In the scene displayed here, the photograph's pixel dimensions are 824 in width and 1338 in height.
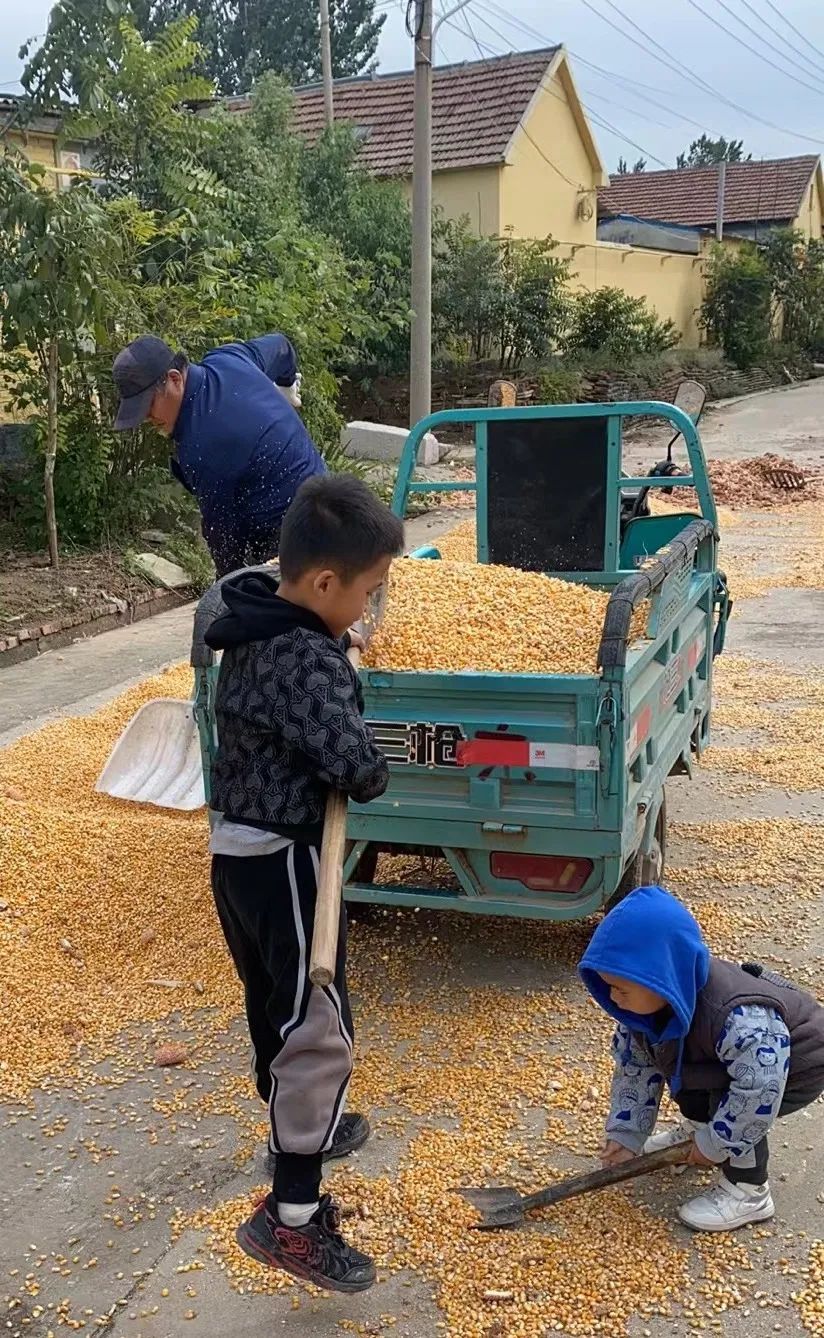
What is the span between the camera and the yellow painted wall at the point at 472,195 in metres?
22.1

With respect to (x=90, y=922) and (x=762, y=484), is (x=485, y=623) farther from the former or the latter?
(x=762, y=484)

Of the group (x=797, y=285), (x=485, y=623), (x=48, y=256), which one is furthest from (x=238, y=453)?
(x=797, y=285)

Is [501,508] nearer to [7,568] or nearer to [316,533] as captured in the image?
[316,533]

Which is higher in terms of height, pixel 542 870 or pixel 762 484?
pixel 542 870

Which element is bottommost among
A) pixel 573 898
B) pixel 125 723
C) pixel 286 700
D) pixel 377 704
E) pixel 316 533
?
pixel 125 723

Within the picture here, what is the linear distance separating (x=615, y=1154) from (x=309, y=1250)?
78cm

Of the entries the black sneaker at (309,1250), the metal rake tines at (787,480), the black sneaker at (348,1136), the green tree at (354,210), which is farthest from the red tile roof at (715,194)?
the black sneaker at (309,1250)

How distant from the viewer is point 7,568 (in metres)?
9.33

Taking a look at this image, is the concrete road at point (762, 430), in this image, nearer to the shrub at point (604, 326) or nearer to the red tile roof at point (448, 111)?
the shrub at point (604, 326)

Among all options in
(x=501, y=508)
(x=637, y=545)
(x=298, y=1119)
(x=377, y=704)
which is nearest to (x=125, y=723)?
(x=501, y=508)

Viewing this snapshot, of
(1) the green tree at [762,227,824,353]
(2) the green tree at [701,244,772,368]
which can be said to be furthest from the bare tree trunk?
(1) the green tree at [762,227,824,353]

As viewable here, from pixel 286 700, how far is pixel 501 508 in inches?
127

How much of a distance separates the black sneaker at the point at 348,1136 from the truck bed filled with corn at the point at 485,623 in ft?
4.09

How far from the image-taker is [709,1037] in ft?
8.60
